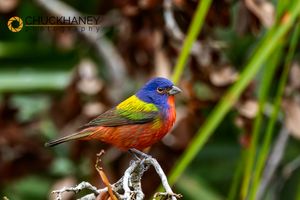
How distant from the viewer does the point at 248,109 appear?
3.23 meters

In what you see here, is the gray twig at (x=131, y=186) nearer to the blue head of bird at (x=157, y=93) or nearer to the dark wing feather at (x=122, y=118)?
the dark wing feather at (x=122, y=118)

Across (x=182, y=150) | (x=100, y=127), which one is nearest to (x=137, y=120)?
(x=100, y=127)

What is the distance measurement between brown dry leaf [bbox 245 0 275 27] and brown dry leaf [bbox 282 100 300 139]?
48 cm

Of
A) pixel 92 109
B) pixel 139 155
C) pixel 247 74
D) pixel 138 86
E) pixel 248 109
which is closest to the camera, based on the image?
pixel 139 155

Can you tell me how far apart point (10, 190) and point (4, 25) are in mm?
1002

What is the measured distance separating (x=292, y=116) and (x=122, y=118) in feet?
5.72

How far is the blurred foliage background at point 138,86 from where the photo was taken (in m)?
3.26

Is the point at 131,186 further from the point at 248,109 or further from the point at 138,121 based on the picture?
the point at 248,109

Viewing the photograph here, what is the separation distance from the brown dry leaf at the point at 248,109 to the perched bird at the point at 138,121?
1.27m

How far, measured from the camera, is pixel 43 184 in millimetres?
4449

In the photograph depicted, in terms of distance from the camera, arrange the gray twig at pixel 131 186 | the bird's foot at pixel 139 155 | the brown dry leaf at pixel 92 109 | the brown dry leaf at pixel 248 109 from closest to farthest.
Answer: the gray twig at pixel 131 186 → the bird's foot at pixel 139 155 → the brown dry leaf at pixel 248 109 → the brown dry leaf at pixel 92 109

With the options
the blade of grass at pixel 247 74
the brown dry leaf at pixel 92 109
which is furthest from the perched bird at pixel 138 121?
the brown dry leaf at pixel 92 109

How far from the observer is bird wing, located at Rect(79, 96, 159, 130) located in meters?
1.80

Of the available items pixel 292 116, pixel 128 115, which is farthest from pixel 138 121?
pixel 292 116
